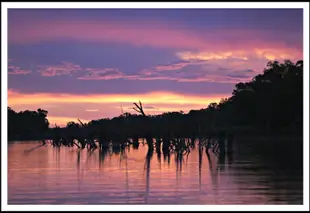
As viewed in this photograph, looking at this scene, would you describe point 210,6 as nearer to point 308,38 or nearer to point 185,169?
point 308,38

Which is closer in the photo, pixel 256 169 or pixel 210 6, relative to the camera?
pixel 210 6

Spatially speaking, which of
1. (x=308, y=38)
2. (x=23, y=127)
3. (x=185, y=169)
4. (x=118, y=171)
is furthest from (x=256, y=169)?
(x=23, y=127)

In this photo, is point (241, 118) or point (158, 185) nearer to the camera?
point (158, 185)

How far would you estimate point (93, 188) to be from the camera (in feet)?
67.0

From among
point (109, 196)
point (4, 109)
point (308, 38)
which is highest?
point (308, 38)

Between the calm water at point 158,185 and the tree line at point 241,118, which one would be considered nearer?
the calm water at point 158,185

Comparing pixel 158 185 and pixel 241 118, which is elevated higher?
pixel 241 118

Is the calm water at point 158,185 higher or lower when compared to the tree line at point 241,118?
lower

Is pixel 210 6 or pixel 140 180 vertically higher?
pixel 210 6

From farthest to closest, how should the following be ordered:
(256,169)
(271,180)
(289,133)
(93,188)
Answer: (289,133) < (256,169) < (271,180) < (93,188)

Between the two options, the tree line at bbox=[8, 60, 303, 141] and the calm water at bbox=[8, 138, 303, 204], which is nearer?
the calm water at bbox=[8, 138, 303, 204]

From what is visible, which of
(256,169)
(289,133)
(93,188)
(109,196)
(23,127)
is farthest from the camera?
(23,127)

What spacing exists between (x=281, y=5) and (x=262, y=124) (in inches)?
2626

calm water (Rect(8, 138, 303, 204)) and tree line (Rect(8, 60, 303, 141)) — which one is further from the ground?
tree line (Rect(8, 60, 303, 141))
